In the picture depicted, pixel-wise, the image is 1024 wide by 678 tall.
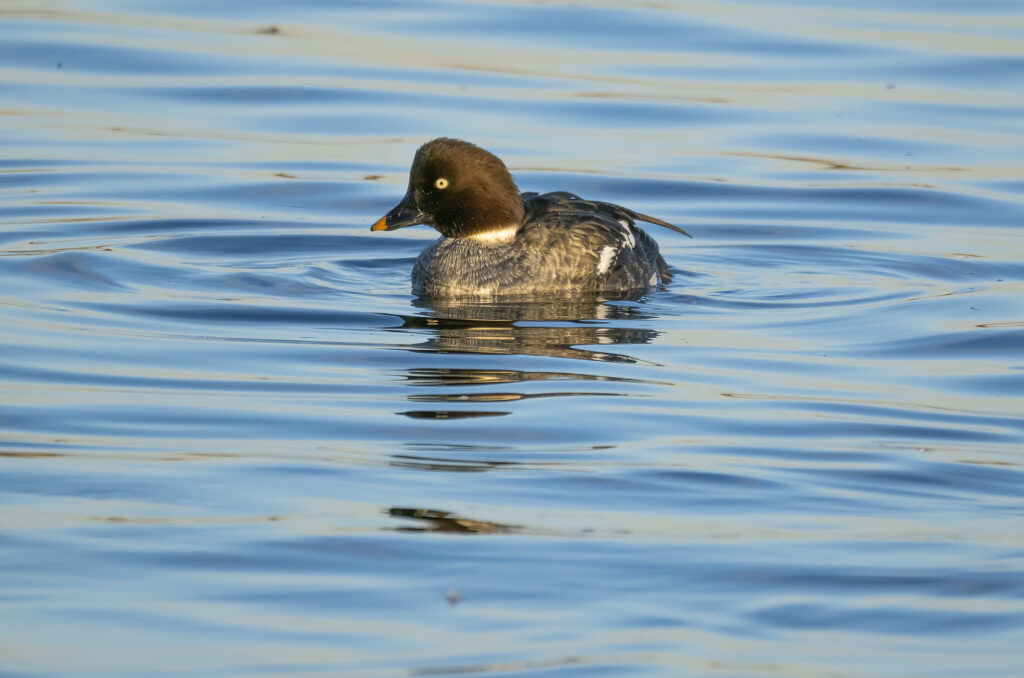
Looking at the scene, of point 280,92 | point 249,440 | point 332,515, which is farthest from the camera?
point 280,92

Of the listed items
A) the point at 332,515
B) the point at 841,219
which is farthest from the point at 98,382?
the point at 841,219

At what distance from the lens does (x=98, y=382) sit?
7.87 meters

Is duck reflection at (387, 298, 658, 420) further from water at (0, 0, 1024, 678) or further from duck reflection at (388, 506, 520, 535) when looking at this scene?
duck reflection at (388, 506, 520, 535)

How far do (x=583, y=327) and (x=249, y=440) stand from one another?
3002 mm

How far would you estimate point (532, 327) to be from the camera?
9.54 m

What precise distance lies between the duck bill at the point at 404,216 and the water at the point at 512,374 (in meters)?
0.40

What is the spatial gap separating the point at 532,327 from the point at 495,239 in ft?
4.59

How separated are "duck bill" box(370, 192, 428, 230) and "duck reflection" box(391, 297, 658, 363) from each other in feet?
1.68

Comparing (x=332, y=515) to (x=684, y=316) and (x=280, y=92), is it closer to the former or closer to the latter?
(x=684, y=316)

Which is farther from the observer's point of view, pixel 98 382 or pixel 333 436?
pixel 98 382

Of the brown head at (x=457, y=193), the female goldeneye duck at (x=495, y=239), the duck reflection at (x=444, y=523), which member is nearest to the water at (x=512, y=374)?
the duck reflection at (x=444, y=523)

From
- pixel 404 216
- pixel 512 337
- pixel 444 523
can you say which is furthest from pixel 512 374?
pixel 404 216

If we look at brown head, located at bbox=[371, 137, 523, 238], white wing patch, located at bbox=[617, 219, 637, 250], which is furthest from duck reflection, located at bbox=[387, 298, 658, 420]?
brown head, located at bbox=[371, 137, 523, 238]

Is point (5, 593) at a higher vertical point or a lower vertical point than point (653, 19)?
lower
